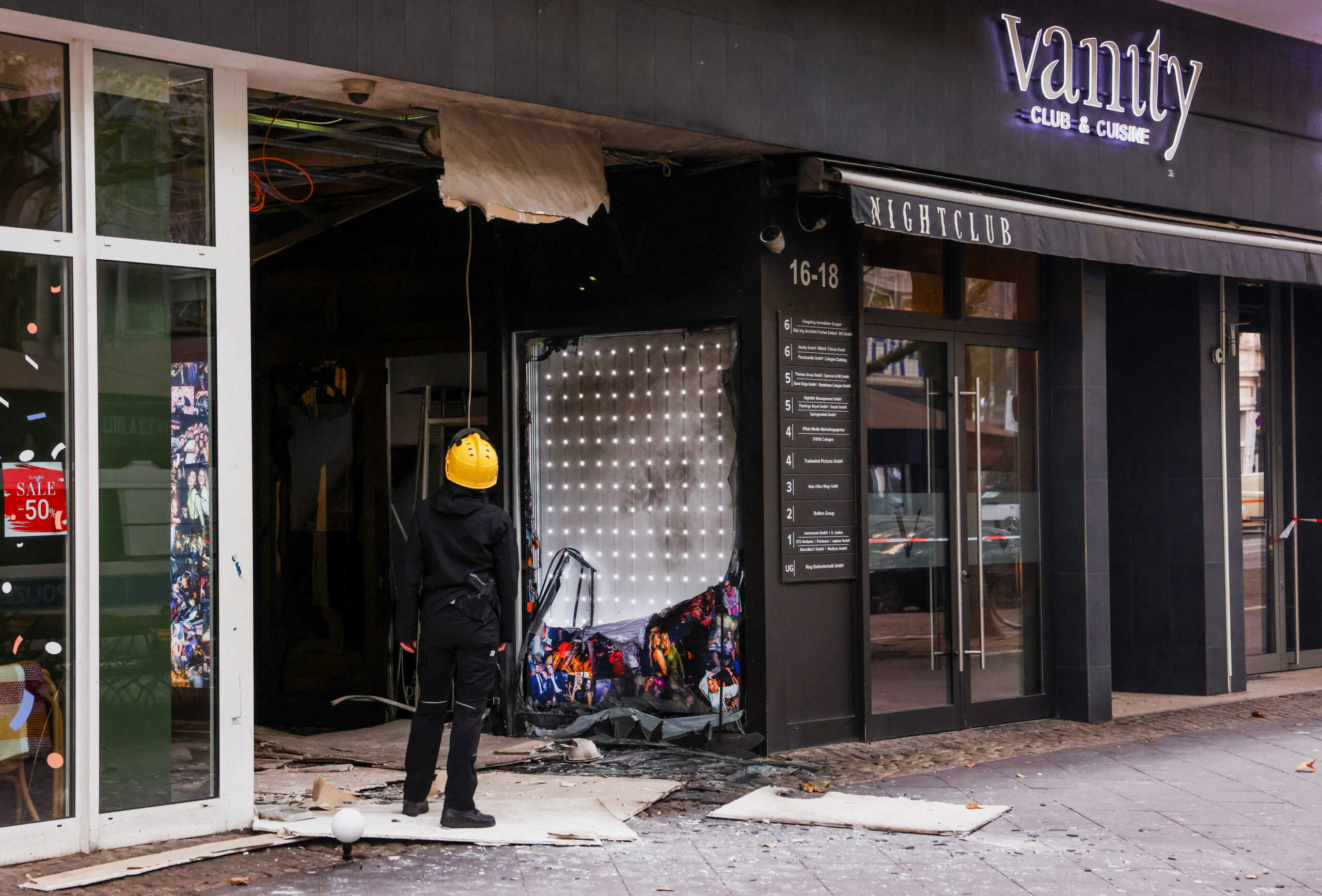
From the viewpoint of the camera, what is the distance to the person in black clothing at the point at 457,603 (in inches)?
256

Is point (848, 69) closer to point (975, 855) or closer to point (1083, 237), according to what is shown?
point (1083, 237)

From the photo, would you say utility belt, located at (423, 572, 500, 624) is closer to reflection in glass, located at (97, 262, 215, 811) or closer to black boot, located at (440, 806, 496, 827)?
black boot, located at (440, 806, 496, 827)

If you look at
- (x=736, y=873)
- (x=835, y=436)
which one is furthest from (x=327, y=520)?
(x=736, y=873)

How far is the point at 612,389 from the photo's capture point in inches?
355

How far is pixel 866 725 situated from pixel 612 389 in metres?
2.67

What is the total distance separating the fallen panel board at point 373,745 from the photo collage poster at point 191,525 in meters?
2.06

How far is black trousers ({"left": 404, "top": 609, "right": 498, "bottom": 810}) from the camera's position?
6465 mm

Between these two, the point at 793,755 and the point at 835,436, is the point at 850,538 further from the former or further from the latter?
the point at 793,755

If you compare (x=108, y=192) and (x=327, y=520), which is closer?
(x=108, y=192)

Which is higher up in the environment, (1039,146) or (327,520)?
(1039,146)

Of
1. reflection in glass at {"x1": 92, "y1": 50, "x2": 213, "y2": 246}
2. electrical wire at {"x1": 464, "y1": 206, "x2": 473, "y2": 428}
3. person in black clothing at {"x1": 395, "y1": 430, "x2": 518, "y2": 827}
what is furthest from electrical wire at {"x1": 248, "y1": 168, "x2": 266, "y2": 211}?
person in black clothing at {"x1": 395, "y1": 430, "x2": 518, "y2": 827}

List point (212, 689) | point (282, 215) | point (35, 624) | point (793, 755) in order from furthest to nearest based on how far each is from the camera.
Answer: point (282, 215)
point (793, 755)
point (212, 689)
point (35, 624)

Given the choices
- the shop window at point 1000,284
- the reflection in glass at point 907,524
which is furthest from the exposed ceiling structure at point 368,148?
the shop window at point 1000,284

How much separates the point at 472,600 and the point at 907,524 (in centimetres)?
361
